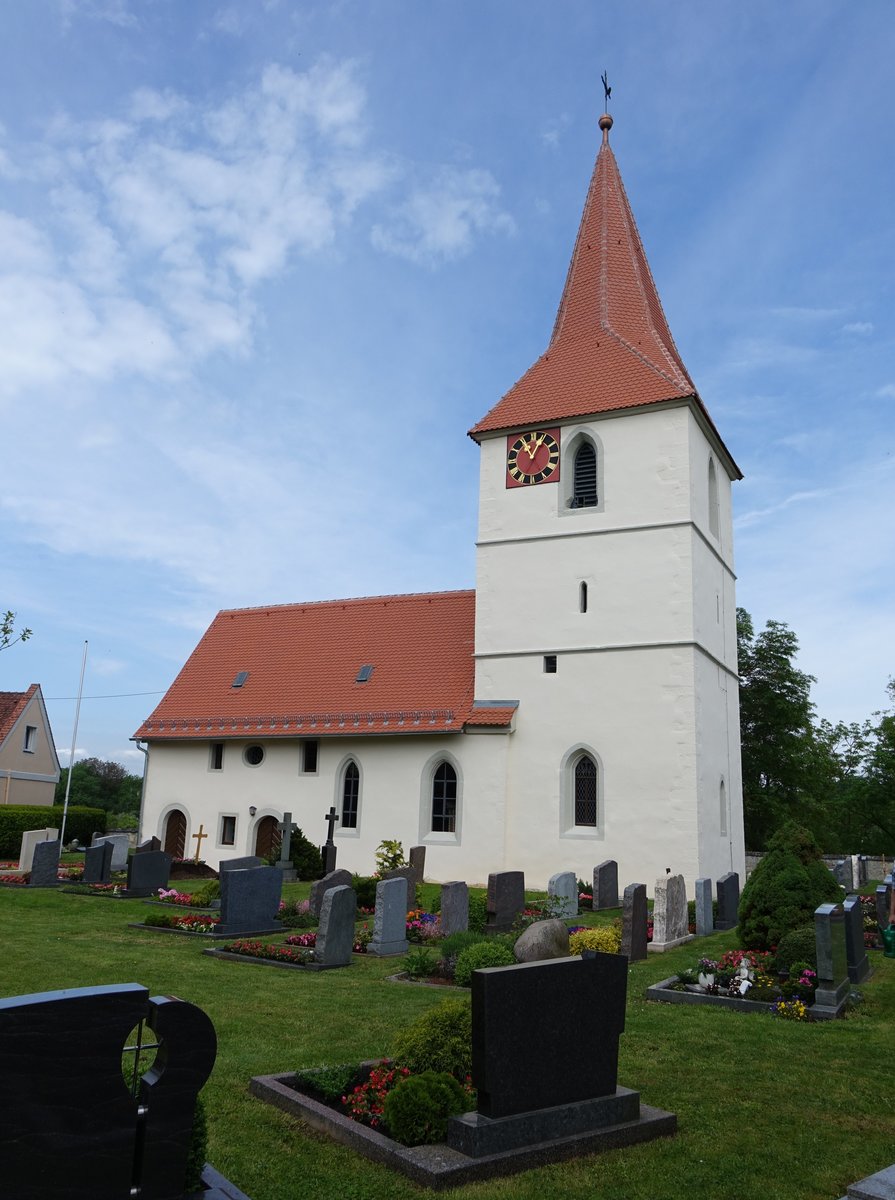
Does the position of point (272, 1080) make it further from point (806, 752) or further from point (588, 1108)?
point (806, 752)

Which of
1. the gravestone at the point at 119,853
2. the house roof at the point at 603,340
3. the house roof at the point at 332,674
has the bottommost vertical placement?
the gravestone at the point at 119,853

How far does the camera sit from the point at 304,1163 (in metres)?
5.02

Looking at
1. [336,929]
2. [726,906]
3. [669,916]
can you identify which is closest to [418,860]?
[726,906]

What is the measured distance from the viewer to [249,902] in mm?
14086

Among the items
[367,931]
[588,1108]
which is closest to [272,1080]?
[588,1108]

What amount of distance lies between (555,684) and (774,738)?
17.4 meters

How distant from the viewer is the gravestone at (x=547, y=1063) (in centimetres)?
510

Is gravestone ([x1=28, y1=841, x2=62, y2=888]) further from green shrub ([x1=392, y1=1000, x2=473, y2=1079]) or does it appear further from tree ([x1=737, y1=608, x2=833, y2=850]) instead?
tree ([x1=737, y1=608, x2=833, y2=850])

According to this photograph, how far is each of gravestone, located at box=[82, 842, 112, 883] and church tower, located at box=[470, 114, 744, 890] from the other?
353 inches

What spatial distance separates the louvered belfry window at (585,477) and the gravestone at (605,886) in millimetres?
8845

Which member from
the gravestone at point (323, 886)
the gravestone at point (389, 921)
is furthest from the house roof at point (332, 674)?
the gravestone at point (389, 921)

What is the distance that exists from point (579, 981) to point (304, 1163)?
1.83 metres

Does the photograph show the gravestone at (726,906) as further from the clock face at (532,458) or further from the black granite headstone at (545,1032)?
the black granite headstone at (545,1032)

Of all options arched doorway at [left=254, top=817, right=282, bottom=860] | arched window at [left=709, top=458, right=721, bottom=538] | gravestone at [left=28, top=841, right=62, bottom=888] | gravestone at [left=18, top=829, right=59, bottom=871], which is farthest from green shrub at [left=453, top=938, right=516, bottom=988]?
arched window at [left=709, top=458, right=721, bottom=538]
